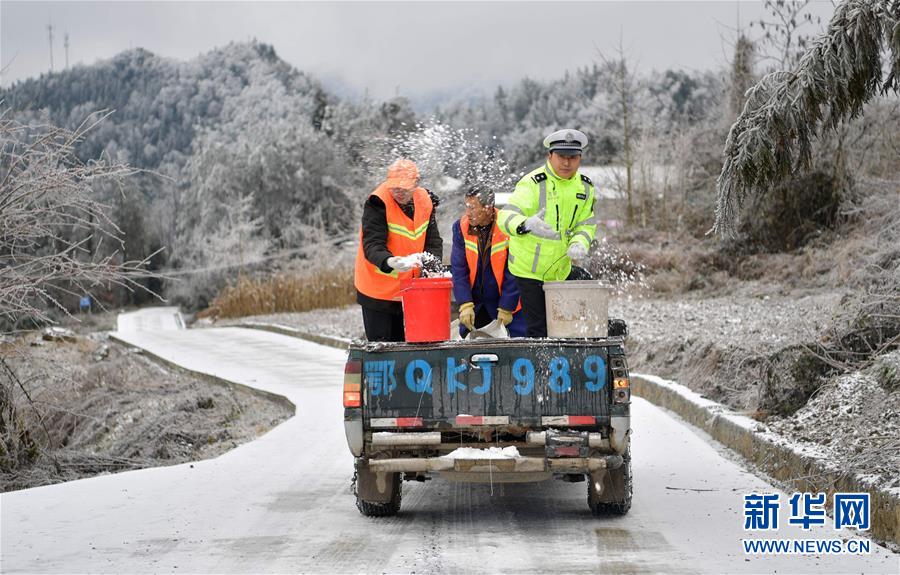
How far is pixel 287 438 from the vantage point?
45.2ft

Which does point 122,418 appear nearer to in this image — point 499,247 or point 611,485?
point 499,247

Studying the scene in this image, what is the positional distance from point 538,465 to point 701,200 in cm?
3124

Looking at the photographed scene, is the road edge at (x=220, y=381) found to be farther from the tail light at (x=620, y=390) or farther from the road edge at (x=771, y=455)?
the tail light at (x=620, y=390)

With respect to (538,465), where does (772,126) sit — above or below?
above

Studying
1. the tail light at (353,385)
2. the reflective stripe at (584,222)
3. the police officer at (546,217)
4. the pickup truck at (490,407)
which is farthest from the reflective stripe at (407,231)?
the tail light at (353,385)

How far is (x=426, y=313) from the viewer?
839 centimetres

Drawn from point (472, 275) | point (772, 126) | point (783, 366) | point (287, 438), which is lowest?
point (287, 438)

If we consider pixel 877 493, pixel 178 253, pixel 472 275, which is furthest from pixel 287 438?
pixel 178 253

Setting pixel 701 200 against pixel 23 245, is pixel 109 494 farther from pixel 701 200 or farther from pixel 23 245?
pixel 701 200

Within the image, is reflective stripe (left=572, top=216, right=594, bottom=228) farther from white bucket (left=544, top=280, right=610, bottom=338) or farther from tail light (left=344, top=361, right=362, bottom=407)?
tail light (left=344, top=361, right=362, bottom=407)

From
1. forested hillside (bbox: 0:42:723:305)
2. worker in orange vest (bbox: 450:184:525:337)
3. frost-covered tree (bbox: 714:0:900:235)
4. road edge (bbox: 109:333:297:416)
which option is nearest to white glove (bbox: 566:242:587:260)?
worker in orange vest (bbox: 450:184:525:337)

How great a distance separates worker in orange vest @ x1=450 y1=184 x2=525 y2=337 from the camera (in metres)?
9.45

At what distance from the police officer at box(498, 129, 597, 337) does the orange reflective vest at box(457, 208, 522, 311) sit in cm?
36

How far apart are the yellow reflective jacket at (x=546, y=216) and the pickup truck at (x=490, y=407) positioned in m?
0.99
